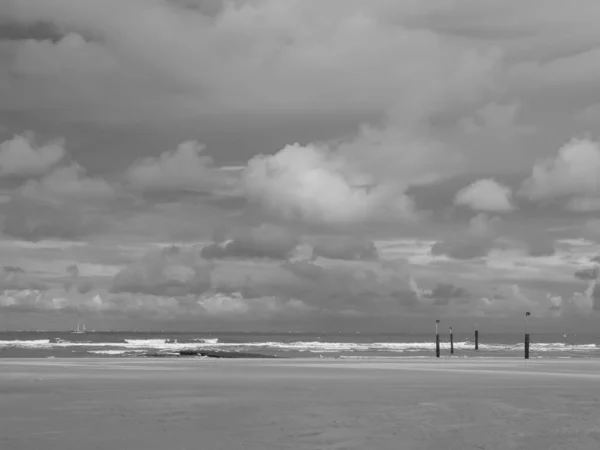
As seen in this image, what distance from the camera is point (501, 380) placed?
145 feet

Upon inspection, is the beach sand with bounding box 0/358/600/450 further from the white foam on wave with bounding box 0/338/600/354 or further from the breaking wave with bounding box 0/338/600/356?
the white foam on wave with bounding box 0/338/600/354

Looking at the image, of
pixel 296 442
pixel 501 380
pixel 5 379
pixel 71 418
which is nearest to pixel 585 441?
pixel 296 442

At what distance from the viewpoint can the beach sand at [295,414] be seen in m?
19.4

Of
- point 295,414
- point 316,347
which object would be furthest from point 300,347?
point 295,414

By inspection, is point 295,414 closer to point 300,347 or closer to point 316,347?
point 300,347

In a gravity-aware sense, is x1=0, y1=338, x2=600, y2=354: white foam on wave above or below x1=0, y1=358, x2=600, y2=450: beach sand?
below

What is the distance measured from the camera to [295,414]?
25.2 m

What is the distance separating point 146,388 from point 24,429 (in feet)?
48.7

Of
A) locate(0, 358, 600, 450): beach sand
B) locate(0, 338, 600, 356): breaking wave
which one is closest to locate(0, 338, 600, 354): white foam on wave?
locate(0, 338, 600, 356): breaking wave

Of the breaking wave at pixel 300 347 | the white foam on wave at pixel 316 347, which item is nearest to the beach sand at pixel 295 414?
the breaking wave at pixel 300 347

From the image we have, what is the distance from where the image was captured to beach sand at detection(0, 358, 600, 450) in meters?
19.4

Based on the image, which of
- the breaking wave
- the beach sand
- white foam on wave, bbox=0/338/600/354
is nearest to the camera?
the beach sand

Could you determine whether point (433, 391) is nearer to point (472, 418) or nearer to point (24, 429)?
point (472, 418)

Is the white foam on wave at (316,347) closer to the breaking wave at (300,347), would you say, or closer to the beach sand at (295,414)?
the breaking wave at (300,347)
